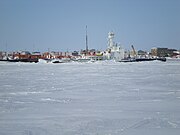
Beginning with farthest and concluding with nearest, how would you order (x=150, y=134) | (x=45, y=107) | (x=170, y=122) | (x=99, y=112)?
(x=45, y=107) < (x=99, y=112) < (x=170, y=122) < (x=150, y=134)

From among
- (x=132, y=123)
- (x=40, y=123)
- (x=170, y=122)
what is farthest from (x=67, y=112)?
(x=170, y=122)

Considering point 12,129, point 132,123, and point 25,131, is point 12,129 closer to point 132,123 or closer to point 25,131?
point 25,131

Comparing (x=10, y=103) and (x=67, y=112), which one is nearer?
(x=67, y=112)

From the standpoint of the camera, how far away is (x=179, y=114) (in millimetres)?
6008

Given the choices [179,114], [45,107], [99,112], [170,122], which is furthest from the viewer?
[45,107]

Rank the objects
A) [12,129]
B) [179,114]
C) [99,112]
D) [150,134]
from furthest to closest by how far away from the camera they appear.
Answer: [99,112] < [179,114] < [12,129] < [150,134]

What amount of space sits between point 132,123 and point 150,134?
795 millimetres

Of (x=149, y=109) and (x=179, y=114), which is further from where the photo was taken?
(x=149, y=109)

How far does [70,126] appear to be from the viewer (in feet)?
16.6

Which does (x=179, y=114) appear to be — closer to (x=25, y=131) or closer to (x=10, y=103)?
(x=25, y=131)

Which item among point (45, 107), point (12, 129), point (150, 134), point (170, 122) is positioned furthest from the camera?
point (45, 107)

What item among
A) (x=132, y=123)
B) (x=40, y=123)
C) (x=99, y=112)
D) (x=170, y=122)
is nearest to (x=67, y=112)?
(x=99, y=112)

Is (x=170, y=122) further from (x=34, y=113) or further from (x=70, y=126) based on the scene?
(x=34, y=113)

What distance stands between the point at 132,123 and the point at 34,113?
2.33 meters
